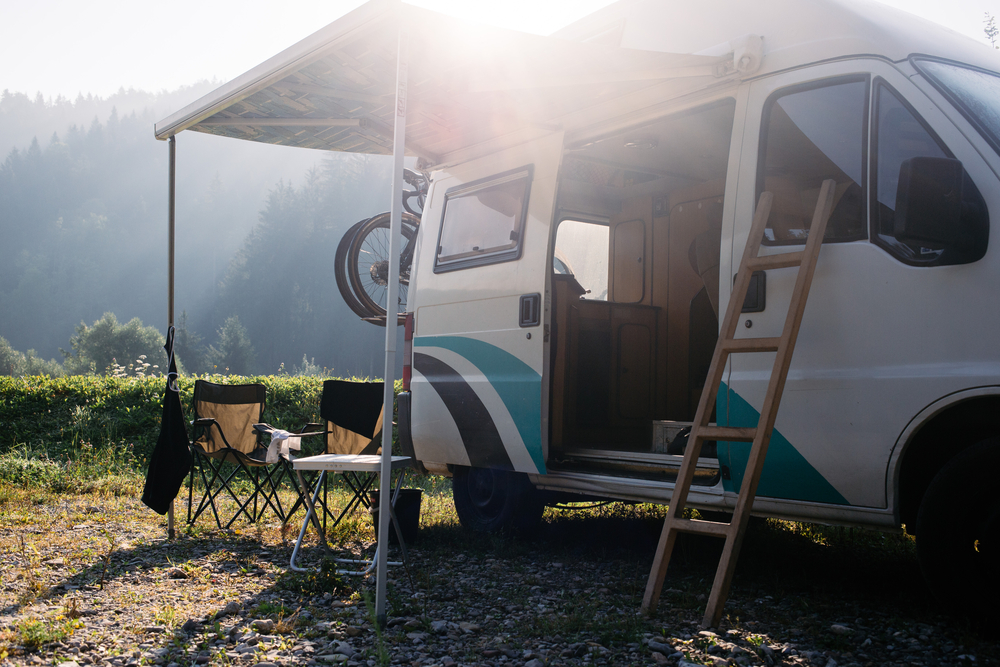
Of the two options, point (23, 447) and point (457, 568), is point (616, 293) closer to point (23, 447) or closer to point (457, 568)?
point (457, 568)

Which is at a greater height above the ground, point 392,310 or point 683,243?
point 683,243

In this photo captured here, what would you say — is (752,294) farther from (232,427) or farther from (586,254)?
(232,427)

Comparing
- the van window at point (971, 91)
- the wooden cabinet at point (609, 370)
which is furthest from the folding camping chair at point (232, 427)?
the van window at point (971, 91)

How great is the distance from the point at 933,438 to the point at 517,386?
2.13 metres

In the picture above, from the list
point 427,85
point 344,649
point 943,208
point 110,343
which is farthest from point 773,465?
point 110,343

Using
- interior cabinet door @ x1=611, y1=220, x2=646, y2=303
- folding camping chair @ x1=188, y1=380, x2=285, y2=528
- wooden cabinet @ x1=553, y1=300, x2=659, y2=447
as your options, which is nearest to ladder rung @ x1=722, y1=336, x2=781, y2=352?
wooden cabinet @ x1=553, y1=300, x2=659, y2=447

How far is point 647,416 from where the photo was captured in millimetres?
5363

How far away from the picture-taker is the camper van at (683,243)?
2.76 metres

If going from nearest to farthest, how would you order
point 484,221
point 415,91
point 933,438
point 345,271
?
point 933,438
point 415,91
point 484,221
point 345,271

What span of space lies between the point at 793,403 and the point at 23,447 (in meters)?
8.34

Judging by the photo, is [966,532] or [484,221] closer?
[966,532]

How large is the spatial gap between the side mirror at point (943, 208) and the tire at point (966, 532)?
68 cm

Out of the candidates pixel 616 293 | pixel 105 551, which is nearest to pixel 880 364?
pixel 616 293

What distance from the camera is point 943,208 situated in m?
2.66
